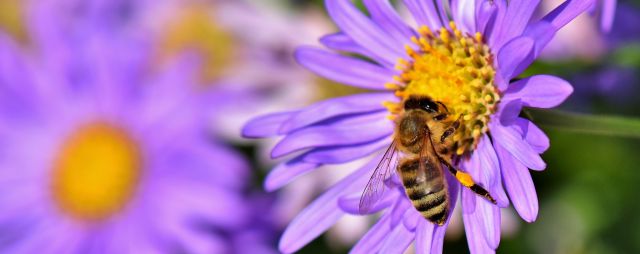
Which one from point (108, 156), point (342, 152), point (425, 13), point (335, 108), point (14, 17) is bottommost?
point (342, 152)

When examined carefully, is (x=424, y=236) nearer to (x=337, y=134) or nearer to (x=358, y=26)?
(x=337, y=134)

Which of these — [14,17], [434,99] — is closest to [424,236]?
[434,99]

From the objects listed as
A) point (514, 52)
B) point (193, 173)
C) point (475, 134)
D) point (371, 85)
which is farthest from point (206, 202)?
point (514, 52)

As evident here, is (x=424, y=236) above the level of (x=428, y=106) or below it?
below

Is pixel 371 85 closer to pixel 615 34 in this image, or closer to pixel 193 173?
pixel 615 34

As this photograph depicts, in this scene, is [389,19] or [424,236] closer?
[424,236]

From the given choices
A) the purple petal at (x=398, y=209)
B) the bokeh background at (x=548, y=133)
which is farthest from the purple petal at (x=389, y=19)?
the bokeh background at (x=548, y=133)

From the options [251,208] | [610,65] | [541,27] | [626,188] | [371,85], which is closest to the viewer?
[541,27]
